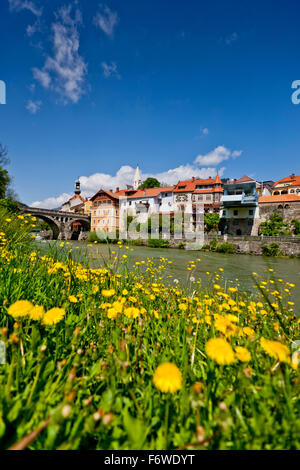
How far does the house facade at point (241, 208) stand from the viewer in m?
40.9

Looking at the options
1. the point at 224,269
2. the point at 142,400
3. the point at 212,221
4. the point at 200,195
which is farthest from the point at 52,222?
the point at 142,400

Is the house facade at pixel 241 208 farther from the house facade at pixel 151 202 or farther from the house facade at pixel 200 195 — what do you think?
the house facade at pixel 151 202

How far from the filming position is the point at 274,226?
39.3m

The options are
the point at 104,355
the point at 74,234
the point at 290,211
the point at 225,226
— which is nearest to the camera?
the point at 104,355

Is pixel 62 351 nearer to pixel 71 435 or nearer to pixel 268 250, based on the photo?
pixel 71 435

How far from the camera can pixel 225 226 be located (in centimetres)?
4478

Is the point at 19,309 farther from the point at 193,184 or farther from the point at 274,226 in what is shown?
the point at 193,184

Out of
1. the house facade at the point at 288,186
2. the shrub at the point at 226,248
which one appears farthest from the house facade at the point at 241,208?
the house facade at the point at 288,186

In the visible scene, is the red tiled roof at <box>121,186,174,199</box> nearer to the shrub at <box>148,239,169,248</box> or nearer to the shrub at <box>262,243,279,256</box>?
the shrub at <box>148,239,169,248</box>

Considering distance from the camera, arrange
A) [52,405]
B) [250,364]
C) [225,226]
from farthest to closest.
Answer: [225,226] → [250,364] → [52,405]

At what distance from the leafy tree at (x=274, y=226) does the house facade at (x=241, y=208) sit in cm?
225

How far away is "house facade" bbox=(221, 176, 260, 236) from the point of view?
134 feet
